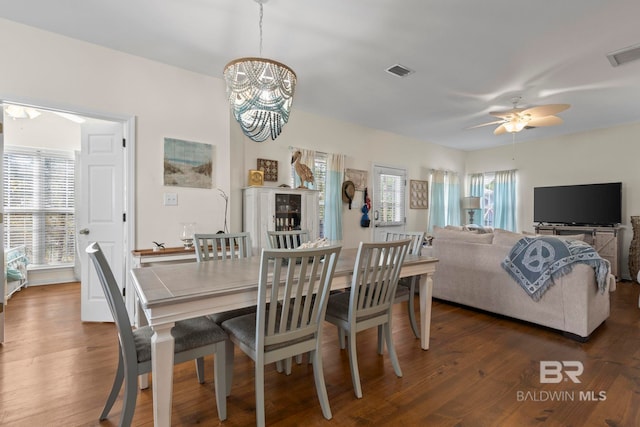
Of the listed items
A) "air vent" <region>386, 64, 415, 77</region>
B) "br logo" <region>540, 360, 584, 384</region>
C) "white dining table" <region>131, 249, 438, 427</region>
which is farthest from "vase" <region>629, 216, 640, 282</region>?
"white dining table" <region>131, 249, 438, 427</region>

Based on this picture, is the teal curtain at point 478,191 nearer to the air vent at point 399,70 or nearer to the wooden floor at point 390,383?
the wooden floor at point 390,383

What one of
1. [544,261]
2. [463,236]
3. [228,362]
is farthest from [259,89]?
[544,261]

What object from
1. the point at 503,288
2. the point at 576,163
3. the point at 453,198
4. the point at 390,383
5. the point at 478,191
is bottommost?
the point at 390,383

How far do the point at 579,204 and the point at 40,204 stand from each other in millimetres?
9127

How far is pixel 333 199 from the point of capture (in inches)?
196

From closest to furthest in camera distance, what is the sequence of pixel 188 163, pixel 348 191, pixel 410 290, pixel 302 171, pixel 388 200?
pixel 410 290 < pixel 188 163 < pixel 302 171 < pixel 348 191 < pixel 388 200

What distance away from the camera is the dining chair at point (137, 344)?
1.38 meters

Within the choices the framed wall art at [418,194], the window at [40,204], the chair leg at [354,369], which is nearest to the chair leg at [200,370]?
the chair leg at [354,369]

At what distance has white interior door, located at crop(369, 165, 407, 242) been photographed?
575 cm

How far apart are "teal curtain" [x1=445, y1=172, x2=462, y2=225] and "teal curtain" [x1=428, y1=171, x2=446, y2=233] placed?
20cm

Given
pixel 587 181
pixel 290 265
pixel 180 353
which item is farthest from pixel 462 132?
pixel 180 353

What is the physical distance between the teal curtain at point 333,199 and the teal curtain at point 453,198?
10.9 feet

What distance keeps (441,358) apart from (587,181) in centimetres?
547

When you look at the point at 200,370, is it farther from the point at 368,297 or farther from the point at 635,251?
the point at 635,251
